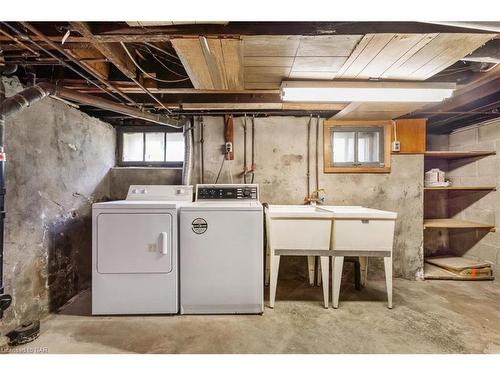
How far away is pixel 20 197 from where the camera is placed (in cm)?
210

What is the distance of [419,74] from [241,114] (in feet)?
6.89

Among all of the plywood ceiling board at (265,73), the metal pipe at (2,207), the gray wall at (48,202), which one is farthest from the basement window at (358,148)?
the metal pipe at (2,207)

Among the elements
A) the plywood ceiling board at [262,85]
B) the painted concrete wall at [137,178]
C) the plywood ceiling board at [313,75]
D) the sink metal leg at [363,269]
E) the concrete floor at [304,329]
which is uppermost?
the plywood ceiling board at [262,85]

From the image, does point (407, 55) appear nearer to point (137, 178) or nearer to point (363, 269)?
point (363, 269)

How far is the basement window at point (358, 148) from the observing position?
3461mm

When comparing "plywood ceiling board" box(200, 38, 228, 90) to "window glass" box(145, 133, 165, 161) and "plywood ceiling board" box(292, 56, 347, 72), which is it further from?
"window glass" box(145, 133, 165, 161)

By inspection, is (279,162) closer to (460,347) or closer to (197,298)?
(197,298)

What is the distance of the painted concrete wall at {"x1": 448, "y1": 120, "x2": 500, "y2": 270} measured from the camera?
11.1 ft

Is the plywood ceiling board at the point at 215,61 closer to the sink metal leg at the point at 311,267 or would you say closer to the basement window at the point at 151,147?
the basement window at the point at 151,147

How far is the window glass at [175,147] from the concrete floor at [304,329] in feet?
6.62

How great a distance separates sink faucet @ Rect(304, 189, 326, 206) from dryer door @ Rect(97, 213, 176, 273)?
6.39ft

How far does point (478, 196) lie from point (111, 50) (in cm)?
474

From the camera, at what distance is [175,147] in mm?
3693

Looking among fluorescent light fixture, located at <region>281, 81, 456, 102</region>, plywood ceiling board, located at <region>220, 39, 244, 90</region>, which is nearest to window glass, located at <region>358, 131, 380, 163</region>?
fluorescent light fixture, located at <region>281, 81, 456, 102</region>
